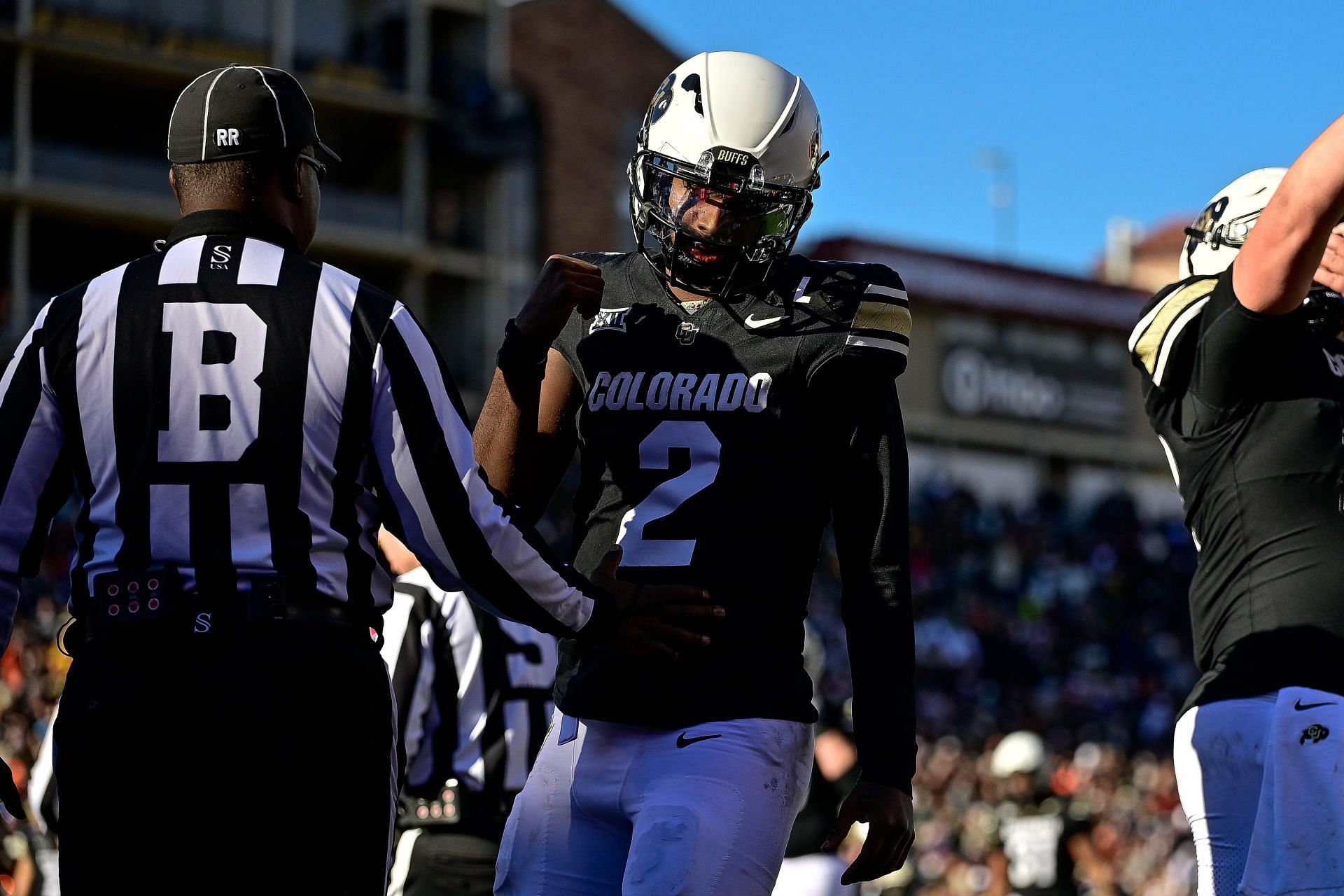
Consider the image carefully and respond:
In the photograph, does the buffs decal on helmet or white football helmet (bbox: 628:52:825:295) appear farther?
the buffs decal on helmet

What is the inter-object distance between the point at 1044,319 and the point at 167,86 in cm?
1950

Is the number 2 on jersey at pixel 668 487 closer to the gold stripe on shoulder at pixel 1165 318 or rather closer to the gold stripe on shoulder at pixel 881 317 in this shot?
the gold stripe on shoulder at pixel 881 317

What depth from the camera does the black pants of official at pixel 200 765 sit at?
3.10m

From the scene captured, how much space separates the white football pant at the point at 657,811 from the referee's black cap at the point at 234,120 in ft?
4.08

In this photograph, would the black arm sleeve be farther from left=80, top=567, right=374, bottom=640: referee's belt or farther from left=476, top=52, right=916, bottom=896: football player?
left=80, top=567, right=374, bottom=640: referee's belt

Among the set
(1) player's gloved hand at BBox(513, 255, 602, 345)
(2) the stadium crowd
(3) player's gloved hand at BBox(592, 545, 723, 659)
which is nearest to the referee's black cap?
(1) player's gloved hand at BBox(513, 255, 602, 345)

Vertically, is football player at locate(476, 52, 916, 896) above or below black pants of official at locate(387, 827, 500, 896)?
above

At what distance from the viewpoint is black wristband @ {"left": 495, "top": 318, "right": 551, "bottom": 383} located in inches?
146

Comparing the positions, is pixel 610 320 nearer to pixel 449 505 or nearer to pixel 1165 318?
pixel 449 505

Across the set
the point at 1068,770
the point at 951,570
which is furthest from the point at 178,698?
the point at 951,570

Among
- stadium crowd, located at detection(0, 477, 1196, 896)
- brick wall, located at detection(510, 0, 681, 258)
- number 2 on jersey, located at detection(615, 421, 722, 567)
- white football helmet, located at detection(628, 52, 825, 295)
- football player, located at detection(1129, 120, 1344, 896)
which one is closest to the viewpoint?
number 2 on jersey, located at detection(615, 421, 722, 567)

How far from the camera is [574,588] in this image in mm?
3486

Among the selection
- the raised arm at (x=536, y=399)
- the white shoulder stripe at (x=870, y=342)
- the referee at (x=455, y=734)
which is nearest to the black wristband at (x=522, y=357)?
the raised arm at (x=536, y=399)

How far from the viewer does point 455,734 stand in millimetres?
6648
